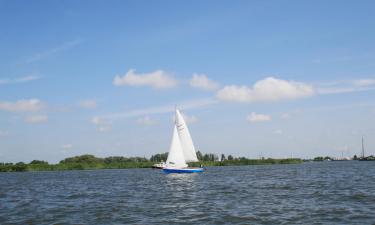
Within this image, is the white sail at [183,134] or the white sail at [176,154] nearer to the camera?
the white sail at [176,154]

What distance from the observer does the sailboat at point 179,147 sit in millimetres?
93162

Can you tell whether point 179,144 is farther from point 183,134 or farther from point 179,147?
point 183,134

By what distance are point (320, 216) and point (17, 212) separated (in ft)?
74.6

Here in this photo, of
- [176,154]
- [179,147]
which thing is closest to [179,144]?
[179,147]

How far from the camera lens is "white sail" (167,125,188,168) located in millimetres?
92875

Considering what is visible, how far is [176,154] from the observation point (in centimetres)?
9344

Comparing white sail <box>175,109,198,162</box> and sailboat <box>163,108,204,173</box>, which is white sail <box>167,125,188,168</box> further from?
white sail <box>175,109,198,162</box>

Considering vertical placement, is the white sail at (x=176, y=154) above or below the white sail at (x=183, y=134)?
below

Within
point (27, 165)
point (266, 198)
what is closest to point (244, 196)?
point (266, 198)

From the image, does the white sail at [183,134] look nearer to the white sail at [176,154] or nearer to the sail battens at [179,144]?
the sail battens at [179,144]

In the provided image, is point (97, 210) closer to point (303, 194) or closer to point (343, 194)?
point (303, 194)

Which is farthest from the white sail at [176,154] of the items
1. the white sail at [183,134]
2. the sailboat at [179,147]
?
the white sail at [183,134]

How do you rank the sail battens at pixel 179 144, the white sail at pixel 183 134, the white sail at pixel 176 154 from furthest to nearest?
the white sail at pixel 183 134, the sail battens at pixel 179 144, the white sail at pixel 176 154

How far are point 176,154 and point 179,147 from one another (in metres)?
1.66
